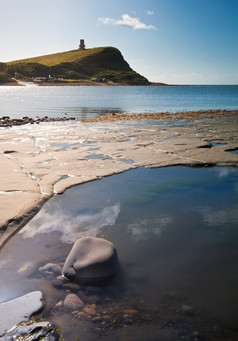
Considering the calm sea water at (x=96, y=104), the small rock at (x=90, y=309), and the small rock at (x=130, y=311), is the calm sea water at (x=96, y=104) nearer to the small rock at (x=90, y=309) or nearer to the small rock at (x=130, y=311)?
the small rock at (x=90, y=309)

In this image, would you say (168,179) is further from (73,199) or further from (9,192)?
(9,192)

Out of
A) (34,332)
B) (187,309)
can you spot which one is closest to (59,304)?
(34,332)

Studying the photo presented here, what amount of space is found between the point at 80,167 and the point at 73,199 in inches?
97.2

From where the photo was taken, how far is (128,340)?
294 cm

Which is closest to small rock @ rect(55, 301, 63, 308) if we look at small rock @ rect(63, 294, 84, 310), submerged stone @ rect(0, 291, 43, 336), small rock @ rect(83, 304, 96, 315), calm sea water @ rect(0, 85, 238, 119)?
small rock @ rect(63, 294, 84, 310)

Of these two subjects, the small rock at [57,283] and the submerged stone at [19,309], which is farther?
the small rock at [57,283]

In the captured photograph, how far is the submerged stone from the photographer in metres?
3.12

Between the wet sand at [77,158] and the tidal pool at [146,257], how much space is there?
48cm

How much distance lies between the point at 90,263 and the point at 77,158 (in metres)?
6.37

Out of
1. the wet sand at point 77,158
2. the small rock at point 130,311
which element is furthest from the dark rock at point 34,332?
the wet sand at point 77,158

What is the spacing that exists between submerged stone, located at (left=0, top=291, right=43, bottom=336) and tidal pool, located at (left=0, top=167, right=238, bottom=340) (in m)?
0.11

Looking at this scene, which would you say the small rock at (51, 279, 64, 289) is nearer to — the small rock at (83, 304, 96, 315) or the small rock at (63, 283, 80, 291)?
the small rock at (63, 283, 80, 291)

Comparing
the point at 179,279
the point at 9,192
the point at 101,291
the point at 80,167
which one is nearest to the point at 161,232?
the point at 179,279

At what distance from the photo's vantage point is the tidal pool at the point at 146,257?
3.17 m
